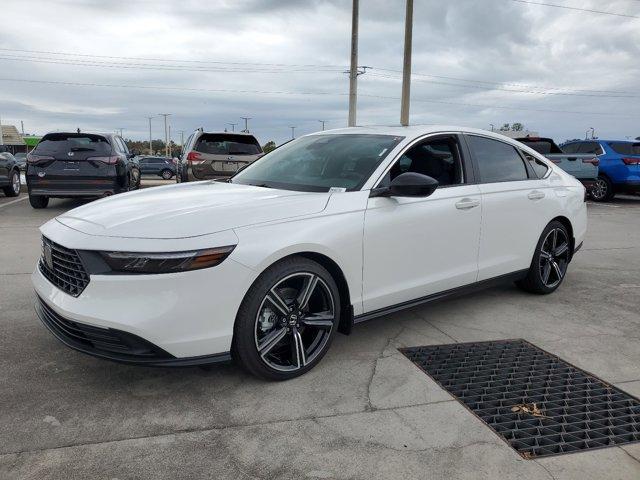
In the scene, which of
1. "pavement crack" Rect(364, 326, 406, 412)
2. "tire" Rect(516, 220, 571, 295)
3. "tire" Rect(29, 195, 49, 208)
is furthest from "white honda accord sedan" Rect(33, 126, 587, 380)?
"tire" Rect(29, 195, 49, 208)

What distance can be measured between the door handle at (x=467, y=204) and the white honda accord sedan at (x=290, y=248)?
15mm

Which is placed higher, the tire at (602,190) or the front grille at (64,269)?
the front grille at (64,269)

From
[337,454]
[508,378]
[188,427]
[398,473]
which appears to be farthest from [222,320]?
[508,378]

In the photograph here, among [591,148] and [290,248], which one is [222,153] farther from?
[591,148]

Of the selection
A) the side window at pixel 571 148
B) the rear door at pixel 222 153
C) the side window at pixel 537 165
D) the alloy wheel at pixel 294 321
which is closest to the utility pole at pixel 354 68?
the side window at pixel 571 148

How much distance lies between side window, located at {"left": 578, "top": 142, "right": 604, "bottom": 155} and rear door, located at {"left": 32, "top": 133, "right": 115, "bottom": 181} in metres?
12.3

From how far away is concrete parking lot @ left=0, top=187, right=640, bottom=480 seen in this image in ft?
7.64

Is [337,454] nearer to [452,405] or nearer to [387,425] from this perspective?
[387,425]

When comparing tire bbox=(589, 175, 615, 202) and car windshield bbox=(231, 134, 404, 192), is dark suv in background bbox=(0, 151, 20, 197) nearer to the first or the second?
car windshield bbox=(231, 134, 404, 192)

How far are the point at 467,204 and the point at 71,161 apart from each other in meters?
8.22

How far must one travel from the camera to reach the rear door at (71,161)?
9.77 meters

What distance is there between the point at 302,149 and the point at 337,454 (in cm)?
263

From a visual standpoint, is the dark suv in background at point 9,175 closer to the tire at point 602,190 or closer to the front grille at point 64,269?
the front grille at point 64,269

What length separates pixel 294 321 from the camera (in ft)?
10.3
